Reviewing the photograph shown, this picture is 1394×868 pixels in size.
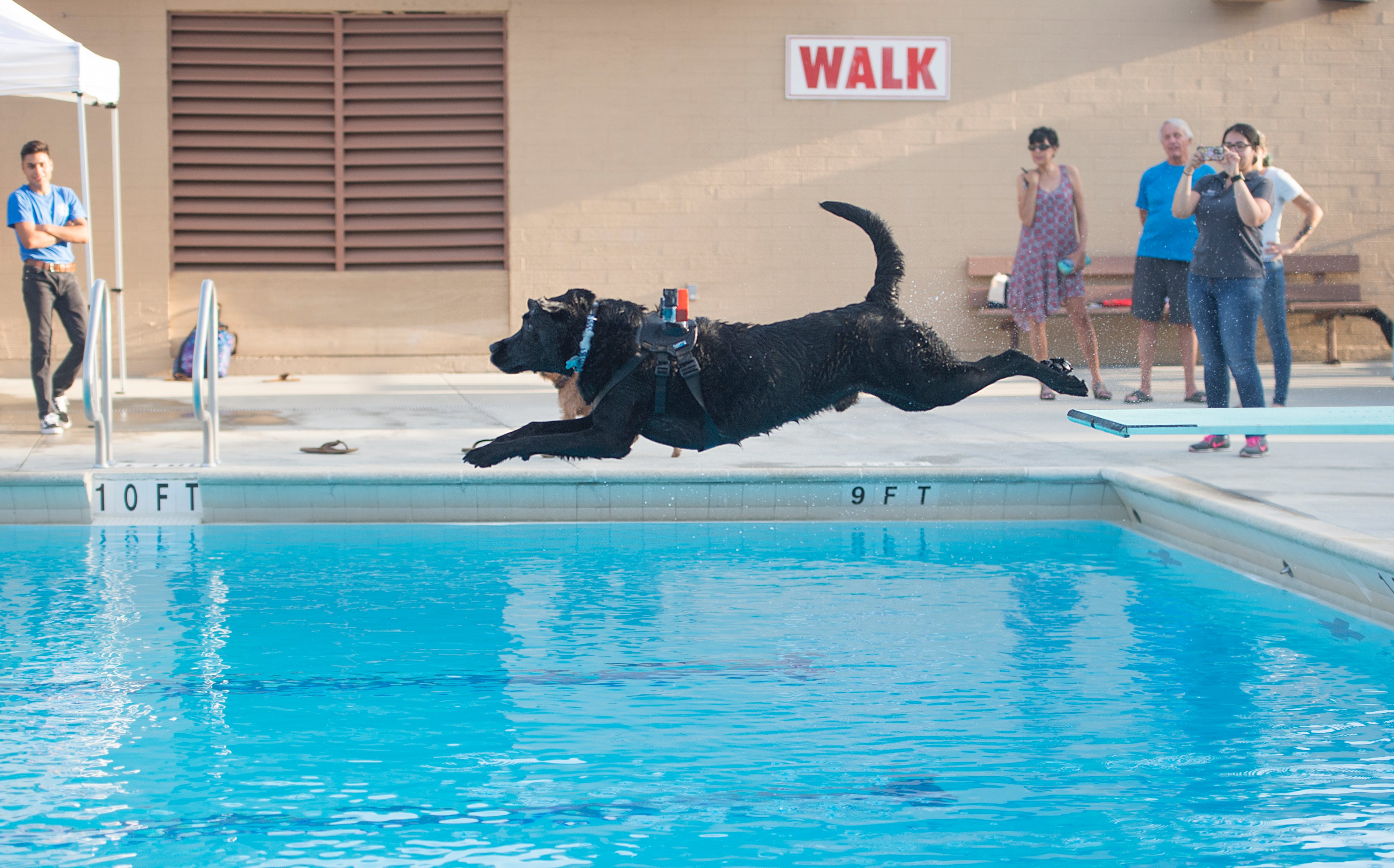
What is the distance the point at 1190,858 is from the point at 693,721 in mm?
1352

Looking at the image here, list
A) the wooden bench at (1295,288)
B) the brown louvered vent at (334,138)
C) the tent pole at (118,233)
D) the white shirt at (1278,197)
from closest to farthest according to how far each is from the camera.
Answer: the white shirt at (1278,197)
the tent pole at (118,233)
the brown louvered vent at (334,138)
the wooden bench at (1295,288)

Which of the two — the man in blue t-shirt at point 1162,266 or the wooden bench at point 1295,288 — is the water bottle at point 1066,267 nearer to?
the man in blue t-shirt at point 1162,266

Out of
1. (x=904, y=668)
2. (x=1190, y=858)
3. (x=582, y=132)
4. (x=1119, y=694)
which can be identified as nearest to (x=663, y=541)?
(x=904, y=668)

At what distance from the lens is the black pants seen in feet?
25.3

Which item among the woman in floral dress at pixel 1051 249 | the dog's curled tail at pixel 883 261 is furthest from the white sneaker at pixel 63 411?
the woman in floral dress at pixel 1051 249

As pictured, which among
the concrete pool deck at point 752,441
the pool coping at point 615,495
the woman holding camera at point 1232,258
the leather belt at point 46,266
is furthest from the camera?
the leather belt at point 46,266

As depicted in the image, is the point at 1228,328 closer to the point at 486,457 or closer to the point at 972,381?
the point at 972,381

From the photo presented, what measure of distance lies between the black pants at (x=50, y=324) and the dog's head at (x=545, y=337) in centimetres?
452

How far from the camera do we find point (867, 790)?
11.0 feet

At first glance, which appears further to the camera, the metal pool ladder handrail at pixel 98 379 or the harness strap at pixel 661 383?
the metal pool ladder handrail at pixel 98 379

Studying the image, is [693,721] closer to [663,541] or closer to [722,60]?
[663,541]

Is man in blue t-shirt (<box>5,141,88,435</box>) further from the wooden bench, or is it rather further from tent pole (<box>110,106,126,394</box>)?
the wooden bench

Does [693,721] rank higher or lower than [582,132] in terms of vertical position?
lower

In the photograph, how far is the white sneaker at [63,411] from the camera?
7762 mm
